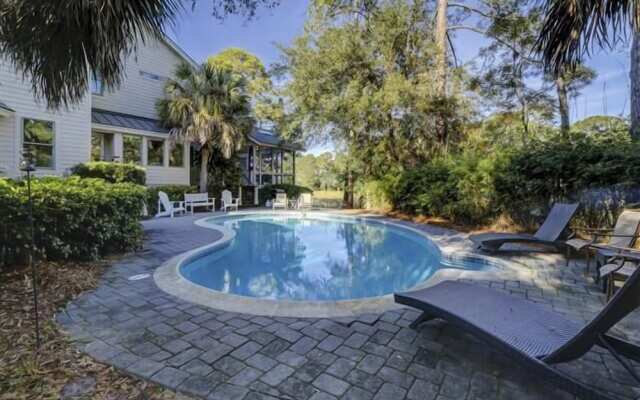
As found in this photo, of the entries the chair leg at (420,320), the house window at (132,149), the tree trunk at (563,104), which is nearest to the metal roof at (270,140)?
the house window at (132,149)

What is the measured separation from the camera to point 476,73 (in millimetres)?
14914

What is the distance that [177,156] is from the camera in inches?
605

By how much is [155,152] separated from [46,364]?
45.1 ft

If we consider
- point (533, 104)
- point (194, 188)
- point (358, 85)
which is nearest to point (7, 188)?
point (194, 188)

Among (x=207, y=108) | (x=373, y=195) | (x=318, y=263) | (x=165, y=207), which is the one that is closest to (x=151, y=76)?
(x=207, y=108)

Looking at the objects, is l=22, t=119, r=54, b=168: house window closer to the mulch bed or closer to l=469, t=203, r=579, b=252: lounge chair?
the mulch bed

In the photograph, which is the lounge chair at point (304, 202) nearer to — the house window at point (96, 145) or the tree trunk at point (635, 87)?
the house window at point (96, 145)

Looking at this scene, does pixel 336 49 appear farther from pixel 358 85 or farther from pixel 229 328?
pixel 229 328

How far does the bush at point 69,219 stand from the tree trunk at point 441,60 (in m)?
12.1

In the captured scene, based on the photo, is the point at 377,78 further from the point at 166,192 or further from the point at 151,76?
the point at 151,76

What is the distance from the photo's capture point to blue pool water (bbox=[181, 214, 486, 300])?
5699mm

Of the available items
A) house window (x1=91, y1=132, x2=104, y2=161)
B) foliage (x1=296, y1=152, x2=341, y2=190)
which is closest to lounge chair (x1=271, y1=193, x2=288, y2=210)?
house window (x1=91, y1=132, x2=104, y2=161)

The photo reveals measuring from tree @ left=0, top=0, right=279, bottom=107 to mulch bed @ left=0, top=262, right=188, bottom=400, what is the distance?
2424mm

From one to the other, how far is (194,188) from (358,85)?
29.3ft
